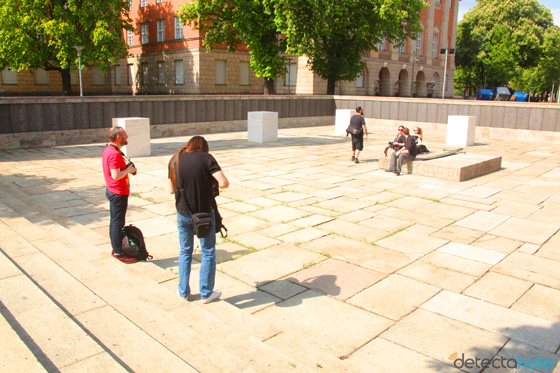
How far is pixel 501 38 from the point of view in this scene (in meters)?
57.5

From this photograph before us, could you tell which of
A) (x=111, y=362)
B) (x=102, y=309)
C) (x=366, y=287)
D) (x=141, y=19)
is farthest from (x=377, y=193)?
(x=141, y=19)

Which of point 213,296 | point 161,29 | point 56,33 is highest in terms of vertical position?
point 161,29

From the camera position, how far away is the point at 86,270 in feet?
17.3

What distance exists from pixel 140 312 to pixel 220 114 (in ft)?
59.1

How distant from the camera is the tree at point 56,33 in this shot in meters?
30.8

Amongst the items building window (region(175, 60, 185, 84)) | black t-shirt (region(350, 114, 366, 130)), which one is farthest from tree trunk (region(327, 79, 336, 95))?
black t-shirt (region(350, 114, 366, 130))

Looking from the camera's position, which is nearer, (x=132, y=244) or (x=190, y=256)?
(x=190, y=256)

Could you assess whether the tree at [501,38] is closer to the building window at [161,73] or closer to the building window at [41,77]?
the building window at [161,73]

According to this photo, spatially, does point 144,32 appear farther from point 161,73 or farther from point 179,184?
point 179,184

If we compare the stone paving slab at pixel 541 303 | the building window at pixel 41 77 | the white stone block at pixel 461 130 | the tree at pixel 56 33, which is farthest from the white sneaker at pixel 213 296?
the building window at pixel 41 77

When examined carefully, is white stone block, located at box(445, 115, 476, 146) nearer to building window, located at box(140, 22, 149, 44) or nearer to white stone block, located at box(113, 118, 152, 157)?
white stone block, located at box(113, 118, 152, 157)

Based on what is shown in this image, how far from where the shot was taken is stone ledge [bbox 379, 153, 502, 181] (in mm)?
11617

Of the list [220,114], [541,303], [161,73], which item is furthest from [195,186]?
[161,73]

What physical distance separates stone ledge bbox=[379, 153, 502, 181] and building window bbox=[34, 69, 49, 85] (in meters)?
35.8
